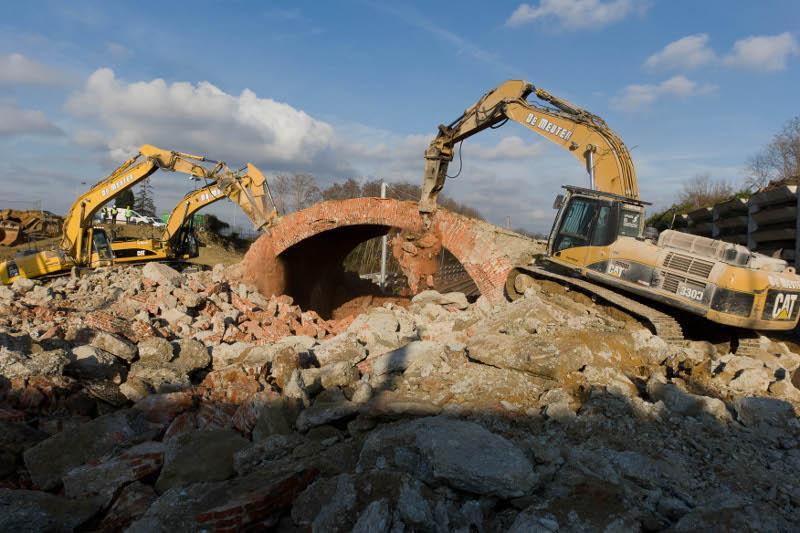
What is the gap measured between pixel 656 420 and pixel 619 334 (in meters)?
1.98

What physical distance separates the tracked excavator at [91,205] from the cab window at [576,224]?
688 cm

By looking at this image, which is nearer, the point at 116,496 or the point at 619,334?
the point at 116,496

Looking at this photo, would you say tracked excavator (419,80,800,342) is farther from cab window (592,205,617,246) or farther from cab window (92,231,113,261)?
cab window (92,231,113,261)

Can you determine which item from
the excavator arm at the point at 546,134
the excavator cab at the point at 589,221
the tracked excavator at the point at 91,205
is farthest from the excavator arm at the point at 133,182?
the excavator cab at the point at 589,221

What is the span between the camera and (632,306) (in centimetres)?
728

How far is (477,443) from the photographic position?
329 cm

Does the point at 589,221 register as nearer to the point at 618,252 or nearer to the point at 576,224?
the point at 576,224

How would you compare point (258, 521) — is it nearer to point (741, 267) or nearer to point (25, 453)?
point (25, 453)

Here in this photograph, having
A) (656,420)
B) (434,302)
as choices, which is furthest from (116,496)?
(434,302)

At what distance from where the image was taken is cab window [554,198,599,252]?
8.05 metres

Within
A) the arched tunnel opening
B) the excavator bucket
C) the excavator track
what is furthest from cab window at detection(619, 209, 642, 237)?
the excavator bucket

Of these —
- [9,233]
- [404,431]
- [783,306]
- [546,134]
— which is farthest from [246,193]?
[9,233]

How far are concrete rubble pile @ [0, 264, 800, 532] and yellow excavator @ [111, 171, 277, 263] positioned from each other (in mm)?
Result: 4784

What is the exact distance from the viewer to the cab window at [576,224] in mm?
8055
